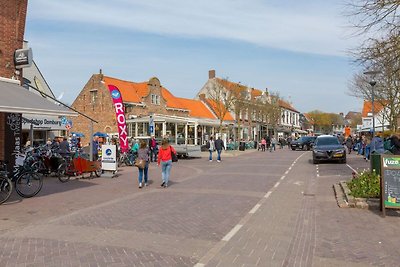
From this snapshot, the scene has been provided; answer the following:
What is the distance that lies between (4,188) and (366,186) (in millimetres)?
9182

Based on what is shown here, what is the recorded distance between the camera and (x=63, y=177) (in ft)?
49.1

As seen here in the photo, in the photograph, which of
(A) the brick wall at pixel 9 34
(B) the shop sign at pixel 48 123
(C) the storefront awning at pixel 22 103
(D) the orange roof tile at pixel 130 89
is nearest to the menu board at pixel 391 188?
(C) the storefront awning at pixel 22 103

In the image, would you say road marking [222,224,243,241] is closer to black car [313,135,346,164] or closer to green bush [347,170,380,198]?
green bush [347,170,380,198]

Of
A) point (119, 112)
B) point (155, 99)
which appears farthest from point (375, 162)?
point (155, 99)

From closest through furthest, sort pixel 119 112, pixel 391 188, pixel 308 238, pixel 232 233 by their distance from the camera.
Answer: pixel 308 238, pixel 232 233, pixel 391 188, pixel 119 112

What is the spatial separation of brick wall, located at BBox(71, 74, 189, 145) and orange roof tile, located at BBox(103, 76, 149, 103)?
81 cm

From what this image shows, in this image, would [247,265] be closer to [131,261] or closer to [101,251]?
[131,261]

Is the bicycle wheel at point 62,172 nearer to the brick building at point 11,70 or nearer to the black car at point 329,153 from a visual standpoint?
the brick building at point 11,70

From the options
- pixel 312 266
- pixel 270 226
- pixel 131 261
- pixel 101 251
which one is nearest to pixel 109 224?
pixel 101 251

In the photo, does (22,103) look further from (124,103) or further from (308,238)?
(124,103)

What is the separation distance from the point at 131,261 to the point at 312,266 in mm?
2472

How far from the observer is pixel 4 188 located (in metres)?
9.79

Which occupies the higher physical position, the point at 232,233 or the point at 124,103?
the point at 124,103

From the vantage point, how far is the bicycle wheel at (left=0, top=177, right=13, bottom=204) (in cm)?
976
